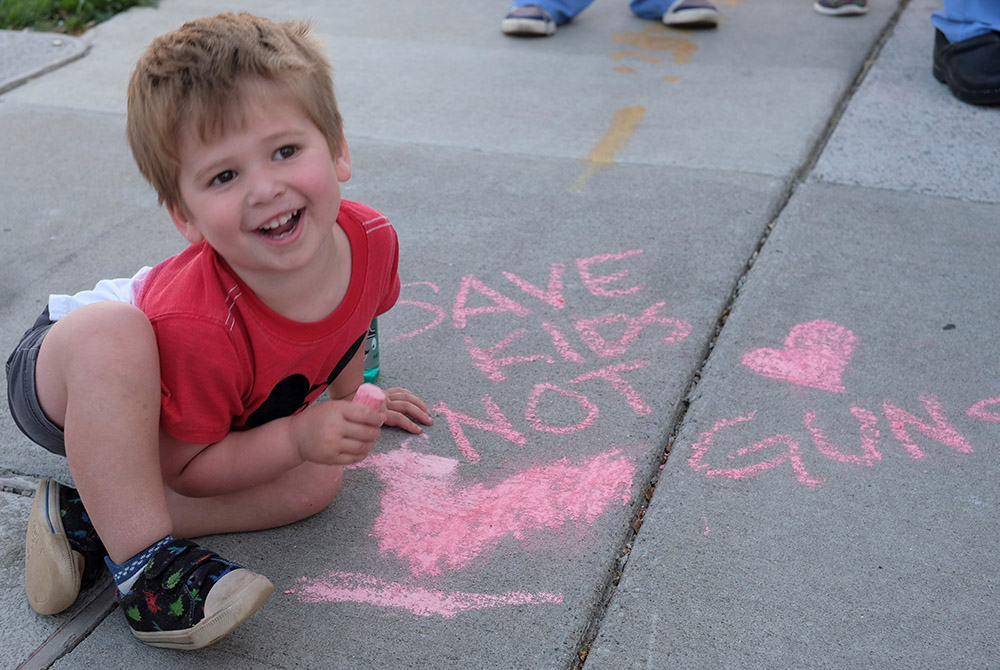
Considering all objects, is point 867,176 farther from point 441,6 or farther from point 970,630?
point 441,6

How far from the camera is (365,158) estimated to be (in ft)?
11.1

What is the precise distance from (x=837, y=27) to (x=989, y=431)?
2.80 m

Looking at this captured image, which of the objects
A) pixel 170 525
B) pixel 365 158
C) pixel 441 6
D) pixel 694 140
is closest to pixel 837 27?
pixel 694 140

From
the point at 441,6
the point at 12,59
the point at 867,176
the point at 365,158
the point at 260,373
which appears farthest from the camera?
the point at 441,6

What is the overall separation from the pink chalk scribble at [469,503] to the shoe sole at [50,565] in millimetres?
531

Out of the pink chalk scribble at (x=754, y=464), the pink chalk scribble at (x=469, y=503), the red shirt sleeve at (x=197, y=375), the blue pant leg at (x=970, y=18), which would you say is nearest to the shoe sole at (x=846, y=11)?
the blue pant leg at (x=970, y=18)

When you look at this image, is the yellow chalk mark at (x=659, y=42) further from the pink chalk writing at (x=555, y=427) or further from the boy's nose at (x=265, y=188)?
the boy's nose at (x=265, y=188)

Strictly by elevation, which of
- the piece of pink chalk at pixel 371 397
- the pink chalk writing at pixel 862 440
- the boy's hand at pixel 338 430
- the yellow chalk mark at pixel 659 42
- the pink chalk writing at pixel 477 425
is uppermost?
the piece of pink chalk at pixel 371 397

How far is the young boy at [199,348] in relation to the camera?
1.57 m

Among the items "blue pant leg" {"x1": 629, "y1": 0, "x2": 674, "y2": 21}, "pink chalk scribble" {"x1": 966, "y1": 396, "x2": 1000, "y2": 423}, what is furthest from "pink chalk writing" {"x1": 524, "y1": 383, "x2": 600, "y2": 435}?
"blue pant leg" {"x1": 629, "y1": 0, "x2": 674, "y2": 21}

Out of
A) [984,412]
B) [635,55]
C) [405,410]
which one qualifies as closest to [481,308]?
[405,410]

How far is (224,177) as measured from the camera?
5.28 ft

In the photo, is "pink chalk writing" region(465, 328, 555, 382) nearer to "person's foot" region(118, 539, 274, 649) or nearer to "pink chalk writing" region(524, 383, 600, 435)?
"pink chalk writing" region(524, 383, 600, 435)

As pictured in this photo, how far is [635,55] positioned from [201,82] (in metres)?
2.93
